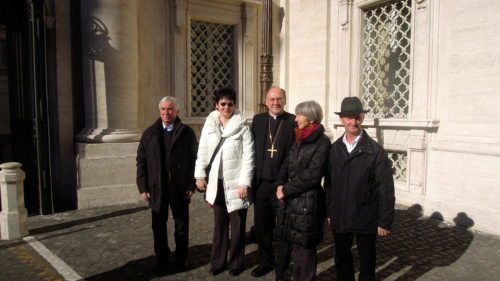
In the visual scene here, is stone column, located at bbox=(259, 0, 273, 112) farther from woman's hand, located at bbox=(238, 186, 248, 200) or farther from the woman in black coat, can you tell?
the woman in black coat

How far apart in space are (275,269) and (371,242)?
3.68ft

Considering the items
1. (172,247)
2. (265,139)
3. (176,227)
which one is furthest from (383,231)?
(172,247)

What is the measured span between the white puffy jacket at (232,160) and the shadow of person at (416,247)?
4.00ft

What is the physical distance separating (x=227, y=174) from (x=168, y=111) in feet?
2.94

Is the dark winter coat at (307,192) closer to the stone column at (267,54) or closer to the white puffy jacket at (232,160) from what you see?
the white puffy jacket at (232,160)

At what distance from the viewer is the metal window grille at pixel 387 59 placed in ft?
24.1

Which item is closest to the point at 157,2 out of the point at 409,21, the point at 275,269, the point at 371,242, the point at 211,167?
the point at 409,21

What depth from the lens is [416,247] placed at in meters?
4.96

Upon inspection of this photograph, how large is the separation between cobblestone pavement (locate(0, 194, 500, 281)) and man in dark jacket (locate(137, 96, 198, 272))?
37 cm

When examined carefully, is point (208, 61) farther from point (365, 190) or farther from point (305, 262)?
point (365, 190)

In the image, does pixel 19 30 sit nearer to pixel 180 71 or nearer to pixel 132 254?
pixel 180 71

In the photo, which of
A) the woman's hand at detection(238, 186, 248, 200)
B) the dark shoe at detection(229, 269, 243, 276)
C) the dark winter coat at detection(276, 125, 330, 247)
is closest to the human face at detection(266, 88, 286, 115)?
the dark winter coat at detection(276, 125, 330, 247)

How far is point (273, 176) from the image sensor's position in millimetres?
3906

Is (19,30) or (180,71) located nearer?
(19,30)
